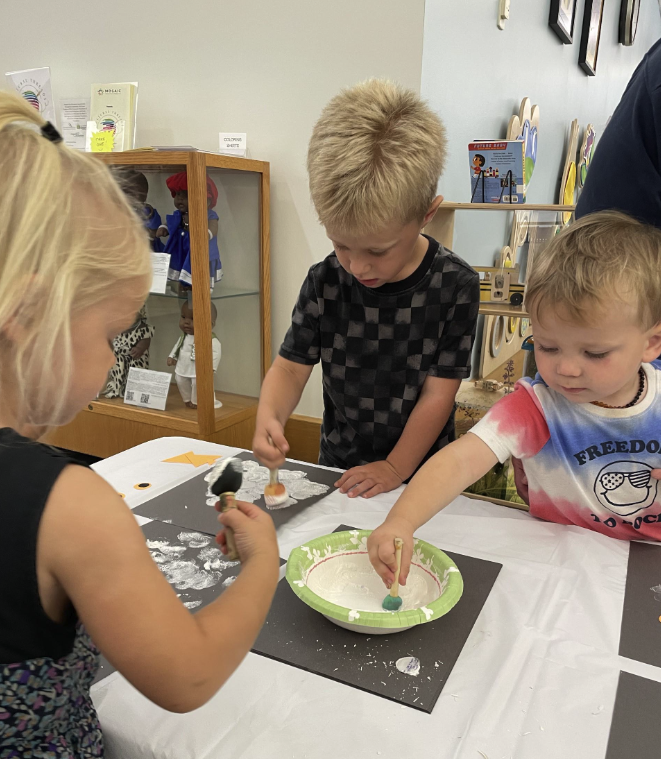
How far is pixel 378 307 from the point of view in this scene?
124cm

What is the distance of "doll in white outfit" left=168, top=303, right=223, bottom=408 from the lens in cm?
237

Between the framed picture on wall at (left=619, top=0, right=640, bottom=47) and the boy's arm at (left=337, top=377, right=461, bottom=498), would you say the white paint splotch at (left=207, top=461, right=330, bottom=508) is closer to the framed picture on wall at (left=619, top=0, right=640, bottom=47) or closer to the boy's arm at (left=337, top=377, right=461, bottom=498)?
the boy's arm at (left=337, top=377, right=461, bottom=498)

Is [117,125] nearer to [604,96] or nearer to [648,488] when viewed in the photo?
[648,488]

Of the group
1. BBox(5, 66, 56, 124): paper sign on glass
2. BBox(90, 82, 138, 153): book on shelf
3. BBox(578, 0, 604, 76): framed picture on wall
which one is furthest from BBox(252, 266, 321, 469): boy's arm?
BBox(578, 0, 604, 76): framed picture on wall

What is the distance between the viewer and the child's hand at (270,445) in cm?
109

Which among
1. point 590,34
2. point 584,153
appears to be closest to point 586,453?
point 590,34

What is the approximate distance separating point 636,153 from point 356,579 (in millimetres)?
833

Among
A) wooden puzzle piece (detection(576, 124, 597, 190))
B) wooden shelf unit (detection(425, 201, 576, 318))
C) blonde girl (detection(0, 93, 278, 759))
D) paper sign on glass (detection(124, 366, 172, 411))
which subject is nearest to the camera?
blonde girl (detection(0, 93, 278, 759))

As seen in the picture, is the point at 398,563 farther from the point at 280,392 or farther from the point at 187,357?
the point at 187,357

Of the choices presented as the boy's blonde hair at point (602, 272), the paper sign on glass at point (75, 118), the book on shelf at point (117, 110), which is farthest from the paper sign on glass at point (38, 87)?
the boy's blonde hair at point (602, 272)

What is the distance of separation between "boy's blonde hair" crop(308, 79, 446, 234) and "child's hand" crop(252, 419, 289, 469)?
14.9 inches

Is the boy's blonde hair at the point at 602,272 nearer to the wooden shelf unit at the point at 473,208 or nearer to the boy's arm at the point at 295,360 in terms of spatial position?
the boy's arm at the point at 295,360

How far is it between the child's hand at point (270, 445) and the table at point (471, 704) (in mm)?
435

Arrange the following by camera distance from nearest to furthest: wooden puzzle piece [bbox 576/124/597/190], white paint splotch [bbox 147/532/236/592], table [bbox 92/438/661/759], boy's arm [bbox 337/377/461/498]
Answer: table [bbox 92/438/661/759] < white paint splotch [bbox 147/532/236/592] < boy's arm [bbox 337/377/461/498] < wooden puzzle piece [bbox 576/124/597/190]
